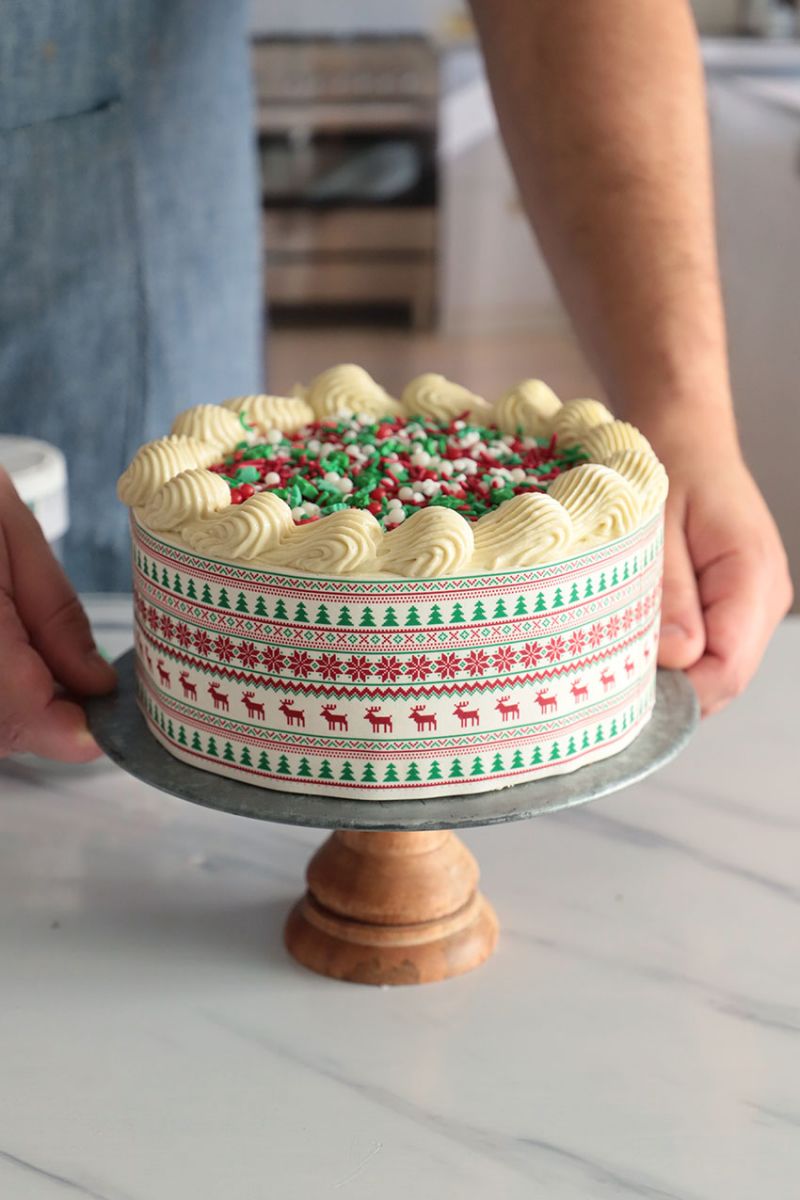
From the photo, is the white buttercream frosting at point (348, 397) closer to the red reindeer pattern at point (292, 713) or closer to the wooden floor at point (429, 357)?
the red reindeer pattern at point (292, 713)

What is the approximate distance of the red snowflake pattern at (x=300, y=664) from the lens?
2.79ft

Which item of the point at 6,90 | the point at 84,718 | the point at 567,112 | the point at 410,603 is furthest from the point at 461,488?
the point at 6,90

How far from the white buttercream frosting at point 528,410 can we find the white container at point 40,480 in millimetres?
446

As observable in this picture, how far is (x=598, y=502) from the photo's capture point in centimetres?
89

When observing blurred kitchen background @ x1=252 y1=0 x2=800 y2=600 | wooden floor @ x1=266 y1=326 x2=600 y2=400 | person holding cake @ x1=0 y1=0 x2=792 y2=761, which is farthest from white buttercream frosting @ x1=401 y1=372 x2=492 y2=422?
wooden floor @ x1=266 y1=326 x2=600 y2=400

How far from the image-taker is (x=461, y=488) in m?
0.95

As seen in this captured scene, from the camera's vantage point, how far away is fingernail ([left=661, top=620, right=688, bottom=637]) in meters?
1.06

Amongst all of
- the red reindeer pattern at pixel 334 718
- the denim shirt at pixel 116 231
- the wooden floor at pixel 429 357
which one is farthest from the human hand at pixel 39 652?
the wooden floor at pixel 429 357

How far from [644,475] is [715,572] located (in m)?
0.18

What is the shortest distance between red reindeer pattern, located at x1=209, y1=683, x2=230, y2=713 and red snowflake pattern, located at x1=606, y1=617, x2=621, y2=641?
0.23m

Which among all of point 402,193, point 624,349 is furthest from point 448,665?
point 402,193

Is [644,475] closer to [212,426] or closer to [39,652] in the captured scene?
[212,426]

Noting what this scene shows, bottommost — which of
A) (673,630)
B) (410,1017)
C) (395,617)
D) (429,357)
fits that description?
(429,357)

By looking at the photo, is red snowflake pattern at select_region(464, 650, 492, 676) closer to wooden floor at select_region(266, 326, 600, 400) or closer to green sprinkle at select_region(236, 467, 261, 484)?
green sprinkle at select_region(236, 467, 261, 484)
